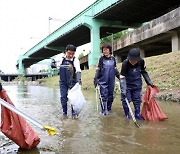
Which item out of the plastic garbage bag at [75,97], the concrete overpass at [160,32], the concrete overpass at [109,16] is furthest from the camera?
the concrete overpass at [109,16]

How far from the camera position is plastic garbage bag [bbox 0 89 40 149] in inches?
159

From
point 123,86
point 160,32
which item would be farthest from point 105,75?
point 160,32

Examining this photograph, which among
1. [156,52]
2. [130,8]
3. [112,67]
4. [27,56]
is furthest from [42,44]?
[112,67]

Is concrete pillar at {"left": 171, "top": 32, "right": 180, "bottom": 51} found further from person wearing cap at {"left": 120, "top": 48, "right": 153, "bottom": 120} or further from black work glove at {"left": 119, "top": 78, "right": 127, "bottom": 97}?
black work glove at {"left": 119, "top": 78, "right": 127, "bottom": 97}

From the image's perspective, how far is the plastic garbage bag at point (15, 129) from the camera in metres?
4.03

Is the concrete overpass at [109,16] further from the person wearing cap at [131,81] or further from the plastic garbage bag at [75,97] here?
the plastic garbage bag at [75,97]

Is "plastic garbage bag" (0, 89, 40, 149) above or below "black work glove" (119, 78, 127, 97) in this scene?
below

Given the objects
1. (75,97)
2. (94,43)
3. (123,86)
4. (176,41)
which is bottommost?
(75,97)

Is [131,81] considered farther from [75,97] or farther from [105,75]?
[75,97]

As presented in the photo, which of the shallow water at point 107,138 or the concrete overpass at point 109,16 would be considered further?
the concrete overpass at point 109,16

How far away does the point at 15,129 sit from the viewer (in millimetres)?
4039

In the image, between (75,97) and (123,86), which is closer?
(123,86)

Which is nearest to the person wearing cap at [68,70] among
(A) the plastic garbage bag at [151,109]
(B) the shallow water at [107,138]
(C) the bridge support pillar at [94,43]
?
(B) the shallow water at [107,138]

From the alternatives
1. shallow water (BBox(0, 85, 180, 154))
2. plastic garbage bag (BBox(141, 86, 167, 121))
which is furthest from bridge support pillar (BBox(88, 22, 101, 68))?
shallow water (BBox(0, 85, 180, 154))
